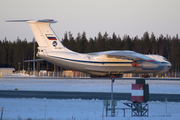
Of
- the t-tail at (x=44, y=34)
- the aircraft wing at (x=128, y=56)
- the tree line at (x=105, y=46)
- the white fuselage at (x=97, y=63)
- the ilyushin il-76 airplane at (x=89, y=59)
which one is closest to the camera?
the t-tail at (x=44, y=34)

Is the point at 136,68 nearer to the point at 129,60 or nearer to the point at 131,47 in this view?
the point at 129,60

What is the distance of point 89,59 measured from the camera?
139 feet

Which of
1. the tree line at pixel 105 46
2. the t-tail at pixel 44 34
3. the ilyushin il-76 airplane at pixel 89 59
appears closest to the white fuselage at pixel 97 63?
the ilyushin il-76 airplane at pixel 89 59

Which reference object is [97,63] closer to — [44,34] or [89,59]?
[89,59]

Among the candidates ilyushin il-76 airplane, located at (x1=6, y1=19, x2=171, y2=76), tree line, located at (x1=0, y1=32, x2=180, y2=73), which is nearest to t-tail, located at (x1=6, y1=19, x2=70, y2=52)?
ilyushin il-76 airplane, located at (x1=6, y1=19, x2=171, y2=76)

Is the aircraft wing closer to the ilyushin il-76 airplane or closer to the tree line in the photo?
the ilyushin il-76 airplane

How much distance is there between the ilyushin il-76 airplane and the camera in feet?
132

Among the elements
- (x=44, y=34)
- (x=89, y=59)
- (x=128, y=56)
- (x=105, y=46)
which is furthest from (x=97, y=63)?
(x=105, y=46)

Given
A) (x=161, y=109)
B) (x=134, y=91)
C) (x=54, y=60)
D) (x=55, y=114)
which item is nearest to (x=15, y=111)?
(x=55, y=114)

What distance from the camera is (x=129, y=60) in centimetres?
4438

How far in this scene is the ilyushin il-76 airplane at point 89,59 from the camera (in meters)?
40.3

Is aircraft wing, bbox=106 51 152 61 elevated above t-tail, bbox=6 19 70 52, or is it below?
below

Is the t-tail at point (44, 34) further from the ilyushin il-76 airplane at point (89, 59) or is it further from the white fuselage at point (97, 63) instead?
the white fuselage at point (97, 63)

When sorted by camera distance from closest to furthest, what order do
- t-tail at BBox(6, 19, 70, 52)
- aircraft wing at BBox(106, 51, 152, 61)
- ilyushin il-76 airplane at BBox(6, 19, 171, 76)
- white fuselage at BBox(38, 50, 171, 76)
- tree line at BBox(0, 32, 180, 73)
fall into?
1. t-tail at BBox(6, 19, 70, 52)
2. ilyushin il-76 airplane at BBox(6, 19, 171, 76)
3. white fuselage at BBox(38, 50, 171, 76)
4. aircraft wing at BBox(106, 51, 152, 61)
5. tree line at BBox(0, 32, 180, 73)
